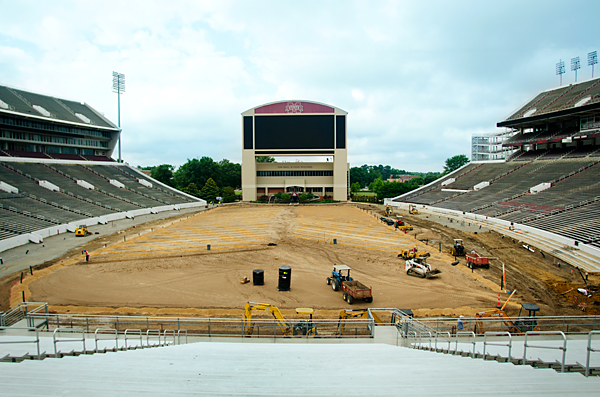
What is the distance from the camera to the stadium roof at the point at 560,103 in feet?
167

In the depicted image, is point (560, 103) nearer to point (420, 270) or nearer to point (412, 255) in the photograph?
point (412, 255)

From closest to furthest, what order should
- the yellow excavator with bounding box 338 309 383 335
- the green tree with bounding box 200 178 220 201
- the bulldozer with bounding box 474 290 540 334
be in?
1. the bulldozer with bounding box 474 290 540 334
2. the yellow excavator with bounding box 338 309 383 335
3. the green tree with bounding box 200 178 220 201

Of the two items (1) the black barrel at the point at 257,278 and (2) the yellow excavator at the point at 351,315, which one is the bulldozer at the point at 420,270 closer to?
(2) the yellow excavator at the point at 351,315

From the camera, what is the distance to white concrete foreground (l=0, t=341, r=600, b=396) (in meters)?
5.79

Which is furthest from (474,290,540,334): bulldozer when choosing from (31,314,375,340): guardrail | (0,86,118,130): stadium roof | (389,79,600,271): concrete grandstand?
(0,86,118,130): stadium roof

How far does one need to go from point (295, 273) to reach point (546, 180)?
45448 mm

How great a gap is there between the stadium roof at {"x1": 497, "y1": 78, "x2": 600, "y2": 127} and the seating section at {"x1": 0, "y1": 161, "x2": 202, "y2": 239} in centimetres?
6824

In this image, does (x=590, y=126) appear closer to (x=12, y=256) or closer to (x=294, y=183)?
(x=294, y=183)

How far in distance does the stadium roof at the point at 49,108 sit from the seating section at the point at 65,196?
908 cm

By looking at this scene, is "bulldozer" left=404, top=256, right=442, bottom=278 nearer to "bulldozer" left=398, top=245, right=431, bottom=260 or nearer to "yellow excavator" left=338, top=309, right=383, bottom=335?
"bulldozer" left=398, top=245, right=431, bottom=260

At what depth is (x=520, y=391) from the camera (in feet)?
18.5

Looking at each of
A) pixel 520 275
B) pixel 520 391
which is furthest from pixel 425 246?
pixel 520 391

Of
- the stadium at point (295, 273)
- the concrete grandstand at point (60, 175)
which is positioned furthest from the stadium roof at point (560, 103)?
the concrete grandstand at point (60, 175)

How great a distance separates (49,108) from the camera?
62.0 metres
